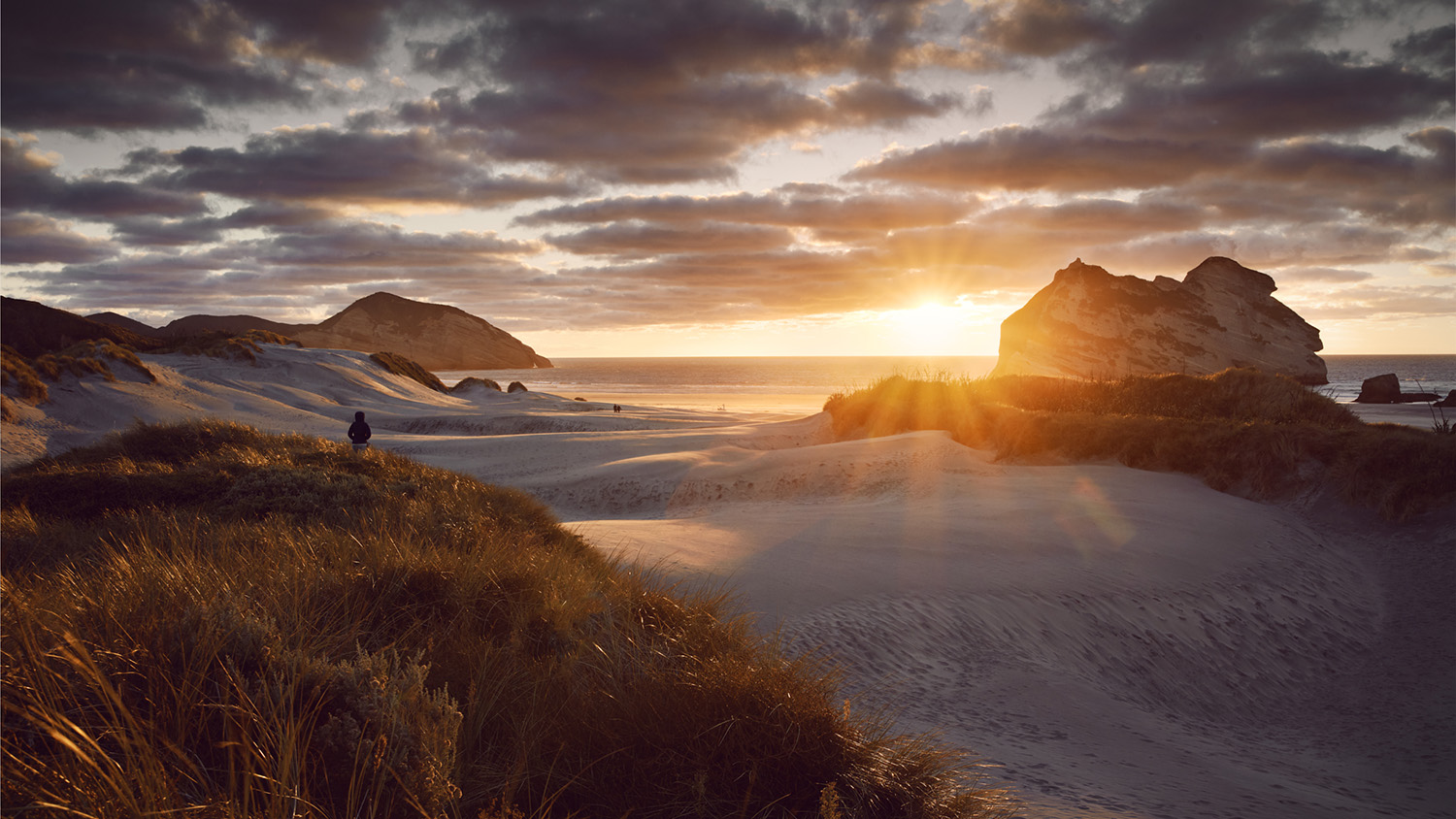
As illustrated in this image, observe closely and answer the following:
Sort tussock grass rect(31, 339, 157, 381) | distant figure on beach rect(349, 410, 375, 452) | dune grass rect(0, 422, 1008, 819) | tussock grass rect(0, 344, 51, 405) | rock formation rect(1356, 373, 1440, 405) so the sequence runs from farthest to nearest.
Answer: rock formation rect(1356, 373, 1440, 405) < tussock grass rect(31, 339, 157, 381) < tussock grass rect(0, 344, 51, 405) < distant figure on beach rect(349, 410, 375, 452) < dune grass rect(0, 422, 1008, 819)

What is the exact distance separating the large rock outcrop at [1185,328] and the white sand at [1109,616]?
25.7 meters

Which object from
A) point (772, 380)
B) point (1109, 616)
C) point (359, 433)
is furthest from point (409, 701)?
point (772, 380)

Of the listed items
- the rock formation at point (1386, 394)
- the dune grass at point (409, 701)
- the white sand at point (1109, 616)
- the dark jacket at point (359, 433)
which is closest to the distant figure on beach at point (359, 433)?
the dark jacket at point (359, 433)

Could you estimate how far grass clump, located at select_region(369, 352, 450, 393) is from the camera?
150 ft

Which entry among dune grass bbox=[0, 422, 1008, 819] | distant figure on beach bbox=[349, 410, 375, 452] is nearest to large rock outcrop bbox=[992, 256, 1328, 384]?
distant figure on beach bbox=[349, 410, 375, 452]

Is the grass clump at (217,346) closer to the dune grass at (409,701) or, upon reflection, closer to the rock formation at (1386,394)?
the dune grass at (409,701)

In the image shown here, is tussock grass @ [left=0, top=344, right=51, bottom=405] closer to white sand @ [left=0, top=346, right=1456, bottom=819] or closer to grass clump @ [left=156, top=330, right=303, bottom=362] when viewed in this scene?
white sand @ [left=0, top=346, right=1456, bottom=819]

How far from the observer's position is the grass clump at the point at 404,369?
45.8 meters

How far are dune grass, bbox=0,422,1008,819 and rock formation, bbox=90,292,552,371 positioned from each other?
14412cm

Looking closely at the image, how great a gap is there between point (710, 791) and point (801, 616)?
3.55 m

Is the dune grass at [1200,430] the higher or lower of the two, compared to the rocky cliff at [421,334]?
lower

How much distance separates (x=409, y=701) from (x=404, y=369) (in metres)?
49.5

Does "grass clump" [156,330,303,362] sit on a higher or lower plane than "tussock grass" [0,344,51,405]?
higher

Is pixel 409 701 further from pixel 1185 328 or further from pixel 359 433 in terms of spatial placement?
pixel 1185 328
